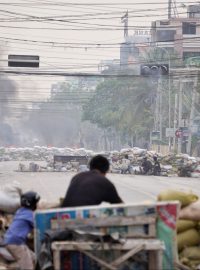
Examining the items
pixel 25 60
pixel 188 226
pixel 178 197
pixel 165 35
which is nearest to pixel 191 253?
pixel 188 226

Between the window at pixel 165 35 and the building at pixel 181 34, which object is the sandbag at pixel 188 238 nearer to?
the building at pixel 181 34

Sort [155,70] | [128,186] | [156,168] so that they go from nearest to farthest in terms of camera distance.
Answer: [128,186]
[155,70]
[156,168]

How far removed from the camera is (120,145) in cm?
12519

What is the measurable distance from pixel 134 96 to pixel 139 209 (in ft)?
283

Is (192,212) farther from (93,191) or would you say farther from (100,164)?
(93,191)

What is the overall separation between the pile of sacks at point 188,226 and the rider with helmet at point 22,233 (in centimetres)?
160

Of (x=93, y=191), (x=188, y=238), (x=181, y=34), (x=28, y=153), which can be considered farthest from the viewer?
(x=28, y=153)

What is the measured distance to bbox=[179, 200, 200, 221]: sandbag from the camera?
1068 cm

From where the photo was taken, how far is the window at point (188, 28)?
338ft

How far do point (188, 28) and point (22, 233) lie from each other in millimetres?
96497

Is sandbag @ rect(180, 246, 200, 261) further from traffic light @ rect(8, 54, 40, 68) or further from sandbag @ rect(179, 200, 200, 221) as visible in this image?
traffic light @ rect(8, 54, 40, 68)

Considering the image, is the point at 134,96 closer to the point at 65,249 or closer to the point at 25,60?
the point at 25,60

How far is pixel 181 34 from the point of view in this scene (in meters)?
104

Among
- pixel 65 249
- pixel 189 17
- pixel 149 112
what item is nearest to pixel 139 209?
pixel 65 249
